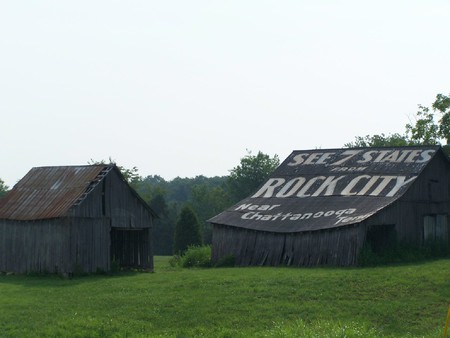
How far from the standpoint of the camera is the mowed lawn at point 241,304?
33.0 m

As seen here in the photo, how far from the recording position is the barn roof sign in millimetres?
52688

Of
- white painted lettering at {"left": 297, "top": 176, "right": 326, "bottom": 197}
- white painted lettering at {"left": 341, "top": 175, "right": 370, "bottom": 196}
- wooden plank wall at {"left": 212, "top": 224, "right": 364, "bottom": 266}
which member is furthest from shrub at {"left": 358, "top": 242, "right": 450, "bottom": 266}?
white painted lettering at {"left": 297, "top": 176, "right": 326, "bottom": 197}

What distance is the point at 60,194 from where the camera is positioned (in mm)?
52062

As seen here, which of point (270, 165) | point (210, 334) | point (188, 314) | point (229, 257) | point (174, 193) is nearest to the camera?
point (210, 334)

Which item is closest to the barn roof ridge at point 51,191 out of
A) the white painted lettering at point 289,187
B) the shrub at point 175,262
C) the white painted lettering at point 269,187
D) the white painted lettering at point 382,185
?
the shrub at point 175,262

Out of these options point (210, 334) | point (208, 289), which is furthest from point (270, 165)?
point (210, 334)

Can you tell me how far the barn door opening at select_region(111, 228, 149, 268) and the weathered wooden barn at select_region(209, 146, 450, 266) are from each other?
178 inches

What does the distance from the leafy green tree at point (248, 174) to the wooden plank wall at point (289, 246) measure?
6659cm

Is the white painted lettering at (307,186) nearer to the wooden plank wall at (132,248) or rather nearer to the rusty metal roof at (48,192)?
the wooden plank wall at (132,248)

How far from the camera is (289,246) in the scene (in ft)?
172

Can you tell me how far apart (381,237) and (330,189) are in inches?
206

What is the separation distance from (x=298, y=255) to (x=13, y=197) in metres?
17.0

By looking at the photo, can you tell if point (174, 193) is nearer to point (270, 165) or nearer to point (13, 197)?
point (270, 165)

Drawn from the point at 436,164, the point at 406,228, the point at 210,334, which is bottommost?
the point at 210,334
